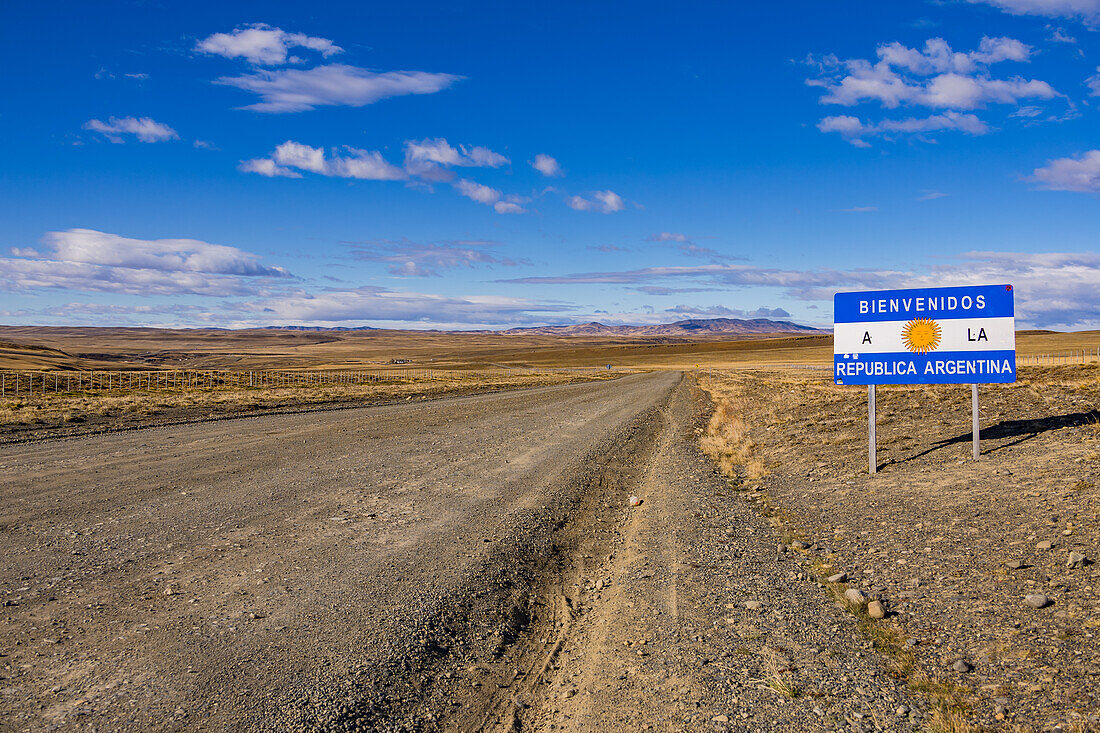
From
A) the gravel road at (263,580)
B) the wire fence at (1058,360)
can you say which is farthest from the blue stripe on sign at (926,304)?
the wire fence at (1058,360)

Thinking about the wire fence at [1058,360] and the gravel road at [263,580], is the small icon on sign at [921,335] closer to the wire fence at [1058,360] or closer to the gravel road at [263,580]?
the gravel road at [263,580]

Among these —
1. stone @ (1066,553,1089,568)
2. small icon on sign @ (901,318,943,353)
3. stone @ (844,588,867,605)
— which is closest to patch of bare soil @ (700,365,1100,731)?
stone @ (1066,553,1089,568)

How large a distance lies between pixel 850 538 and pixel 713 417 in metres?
16.0

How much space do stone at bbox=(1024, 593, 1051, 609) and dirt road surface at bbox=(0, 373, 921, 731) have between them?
1.31 m

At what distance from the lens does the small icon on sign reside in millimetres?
10539

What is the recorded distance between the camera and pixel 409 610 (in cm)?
583

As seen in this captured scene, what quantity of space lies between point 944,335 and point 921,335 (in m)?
0.31

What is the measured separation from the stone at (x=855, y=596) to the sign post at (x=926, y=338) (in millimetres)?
4927

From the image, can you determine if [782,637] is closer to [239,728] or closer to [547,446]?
[239,728]

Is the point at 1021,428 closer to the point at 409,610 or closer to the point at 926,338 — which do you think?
the point at 926,338

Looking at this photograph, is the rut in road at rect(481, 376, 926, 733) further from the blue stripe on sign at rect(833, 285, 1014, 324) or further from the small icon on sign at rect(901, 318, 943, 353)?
the blue stripe on sign at rect(833, 285, 1014, 324)

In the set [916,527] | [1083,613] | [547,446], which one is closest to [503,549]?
[916,527]

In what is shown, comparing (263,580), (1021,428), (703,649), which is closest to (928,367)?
(1021,428)

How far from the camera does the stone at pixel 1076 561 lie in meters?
5.58
